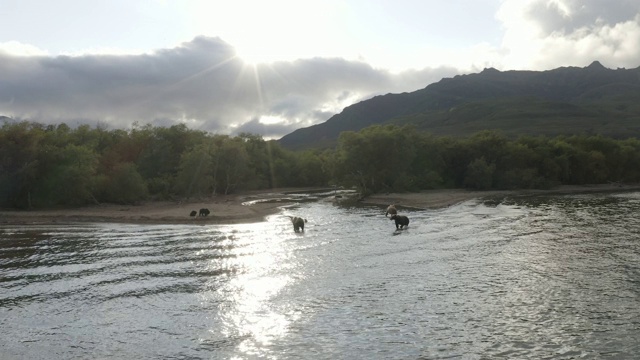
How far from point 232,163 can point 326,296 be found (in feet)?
276

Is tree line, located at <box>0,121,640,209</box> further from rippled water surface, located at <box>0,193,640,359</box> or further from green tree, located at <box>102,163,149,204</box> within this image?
rippled water surface, located at <box>0,193,640,359</box>

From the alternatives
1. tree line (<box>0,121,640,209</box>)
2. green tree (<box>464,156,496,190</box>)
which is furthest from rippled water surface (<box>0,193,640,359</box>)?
green tree (<box>464,156,496,190</box>)

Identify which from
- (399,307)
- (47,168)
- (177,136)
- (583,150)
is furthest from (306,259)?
(583,150)

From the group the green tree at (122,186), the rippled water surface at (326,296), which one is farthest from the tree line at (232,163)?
the rippled water surface at (326,296)

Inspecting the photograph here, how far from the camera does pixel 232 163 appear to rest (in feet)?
331

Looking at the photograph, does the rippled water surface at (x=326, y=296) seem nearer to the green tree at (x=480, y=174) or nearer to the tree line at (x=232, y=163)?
the tree line at (x=232, y=163)

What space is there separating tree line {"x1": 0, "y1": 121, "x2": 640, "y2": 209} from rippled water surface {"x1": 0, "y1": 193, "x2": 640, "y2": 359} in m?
30.8

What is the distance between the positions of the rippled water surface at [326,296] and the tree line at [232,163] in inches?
1213

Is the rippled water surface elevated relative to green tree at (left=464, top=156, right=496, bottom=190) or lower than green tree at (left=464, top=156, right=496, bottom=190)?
lower

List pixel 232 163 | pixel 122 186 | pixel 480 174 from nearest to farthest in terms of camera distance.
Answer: pixel 122 186 < pixel 232 163 < pixel 480 174

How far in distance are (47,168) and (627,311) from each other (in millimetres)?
69454

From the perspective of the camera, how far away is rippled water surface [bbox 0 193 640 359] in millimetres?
13812

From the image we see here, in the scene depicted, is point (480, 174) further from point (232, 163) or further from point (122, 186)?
point (122, 186)

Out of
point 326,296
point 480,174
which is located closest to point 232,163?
point 480,174
